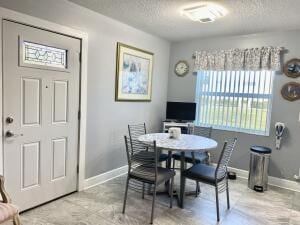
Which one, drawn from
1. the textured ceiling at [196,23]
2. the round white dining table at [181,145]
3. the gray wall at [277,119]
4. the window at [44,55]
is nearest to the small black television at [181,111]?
the gray wall at [277,119]

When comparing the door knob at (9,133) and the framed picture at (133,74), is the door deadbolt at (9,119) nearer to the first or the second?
the door knob at (9,133)

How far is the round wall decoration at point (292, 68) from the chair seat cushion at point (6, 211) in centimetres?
382

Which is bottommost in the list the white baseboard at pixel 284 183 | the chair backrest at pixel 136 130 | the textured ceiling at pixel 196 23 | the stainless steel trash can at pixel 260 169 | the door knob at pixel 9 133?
the white baseboard at pixel 284 183

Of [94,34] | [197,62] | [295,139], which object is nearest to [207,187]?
[295,139]

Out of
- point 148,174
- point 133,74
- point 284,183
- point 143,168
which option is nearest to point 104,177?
point 143,168

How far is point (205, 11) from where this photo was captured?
8.55 ft

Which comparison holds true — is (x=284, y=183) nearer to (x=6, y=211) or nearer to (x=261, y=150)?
(x=261, y=150)

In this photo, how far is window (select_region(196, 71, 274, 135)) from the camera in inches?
147

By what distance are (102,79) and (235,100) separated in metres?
2.27

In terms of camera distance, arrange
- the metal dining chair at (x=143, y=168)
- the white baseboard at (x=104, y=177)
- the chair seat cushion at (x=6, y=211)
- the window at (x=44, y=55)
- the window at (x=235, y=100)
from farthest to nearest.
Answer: the window at (x=235, y=100) < the white baseboard at (x=104, y=177) < the metal dining chair at (x=143, y=168) < the window at (x=44, y=55) < the chair seat cushion at (x=6, y=211)

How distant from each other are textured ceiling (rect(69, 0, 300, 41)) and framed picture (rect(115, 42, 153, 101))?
41cm

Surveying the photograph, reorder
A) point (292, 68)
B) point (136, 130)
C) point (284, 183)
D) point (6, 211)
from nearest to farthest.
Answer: point (6, 211) < point (292, 68) < point (284, 183) < point (136, 130)

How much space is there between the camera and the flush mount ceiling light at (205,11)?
254 centimetres

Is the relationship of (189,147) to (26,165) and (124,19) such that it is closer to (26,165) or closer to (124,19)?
(26,165)
